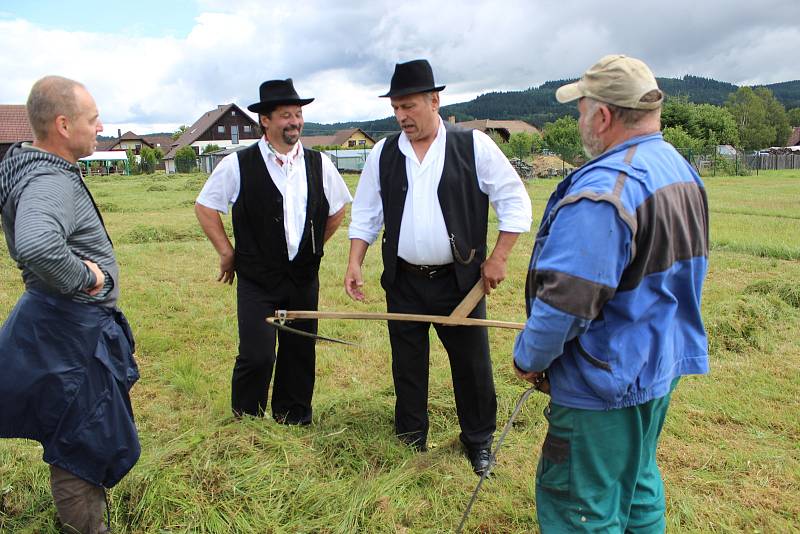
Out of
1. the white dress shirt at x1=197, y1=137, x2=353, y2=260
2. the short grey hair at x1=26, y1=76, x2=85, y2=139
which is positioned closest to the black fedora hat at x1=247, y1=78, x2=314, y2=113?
the white dress shirt at x1=197, y1=137, x2=353, y2=260

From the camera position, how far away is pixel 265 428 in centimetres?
339

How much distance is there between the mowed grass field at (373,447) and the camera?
2.78 metres

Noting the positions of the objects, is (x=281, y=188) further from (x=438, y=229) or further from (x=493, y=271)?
(x=493, y=271)

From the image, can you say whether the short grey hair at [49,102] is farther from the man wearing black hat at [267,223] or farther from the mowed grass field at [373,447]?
the mowed grass field at [373,447]

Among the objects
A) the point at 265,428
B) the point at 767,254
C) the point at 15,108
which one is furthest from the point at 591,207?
the point at 15,108

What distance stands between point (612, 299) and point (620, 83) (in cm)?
68

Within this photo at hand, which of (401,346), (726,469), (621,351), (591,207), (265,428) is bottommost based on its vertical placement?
(726,469)

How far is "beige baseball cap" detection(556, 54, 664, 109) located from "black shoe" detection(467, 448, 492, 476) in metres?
2.23

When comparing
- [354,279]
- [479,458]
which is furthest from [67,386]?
[479,458]

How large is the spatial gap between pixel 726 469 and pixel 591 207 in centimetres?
233

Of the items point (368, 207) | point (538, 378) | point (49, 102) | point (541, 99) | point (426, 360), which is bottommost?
point (426, 360)

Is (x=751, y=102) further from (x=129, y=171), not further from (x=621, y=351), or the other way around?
(x=621, y=351)

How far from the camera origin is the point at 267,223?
3.69 metres

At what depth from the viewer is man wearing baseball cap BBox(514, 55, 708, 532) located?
6.15 feet
